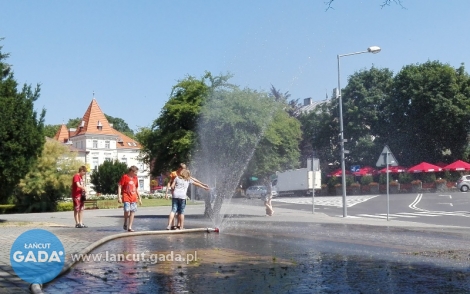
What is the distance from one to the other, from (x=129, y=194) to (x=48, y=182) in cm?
3702

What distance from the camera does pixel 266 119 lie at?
2559 centimetres

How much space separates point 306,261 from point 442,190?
61.6 metres

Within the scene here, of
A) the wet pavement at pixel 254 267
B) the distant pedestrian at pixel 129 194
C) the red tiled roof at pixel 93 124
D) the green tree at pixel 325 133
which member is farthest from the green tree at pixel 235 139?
the red tiled roof at pixel 93 124

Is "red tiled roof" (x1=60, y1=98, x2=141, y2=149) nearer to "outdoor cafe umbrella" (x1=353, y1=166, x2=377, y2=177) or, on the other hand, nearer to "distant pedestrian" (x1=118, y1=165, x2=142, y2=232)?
"outdoor cafe umbrella" (x1=353, y1=166, x2=377, y2=177)

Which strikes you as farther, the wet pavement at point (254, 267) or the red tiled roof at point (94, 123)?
the red tiled roof at point (94, 123)

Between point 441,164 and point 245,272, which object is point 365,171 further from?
point 245,272

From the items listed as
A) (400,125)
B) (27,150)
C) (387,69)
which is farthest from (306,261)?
(387,69)

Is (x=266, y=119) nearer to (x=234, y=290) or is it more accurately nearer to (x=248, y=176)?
(x=248, y=176)

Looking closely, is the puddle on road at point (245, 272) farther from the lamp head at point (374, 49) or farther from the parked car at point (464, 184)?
the parked car at point (464, 184)

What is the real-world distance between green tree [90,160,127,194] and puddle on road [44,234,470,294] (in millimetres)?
67675

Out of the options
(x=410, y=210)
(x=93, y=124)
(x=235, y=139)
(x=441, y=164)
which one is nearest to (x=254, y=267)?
(x=235, y=139)

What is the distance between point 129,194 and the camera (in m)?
17.4

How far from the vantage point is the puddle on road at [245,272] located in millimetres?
7855

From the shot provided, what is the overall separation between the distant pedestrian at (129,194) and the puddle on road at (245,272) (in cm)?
444
